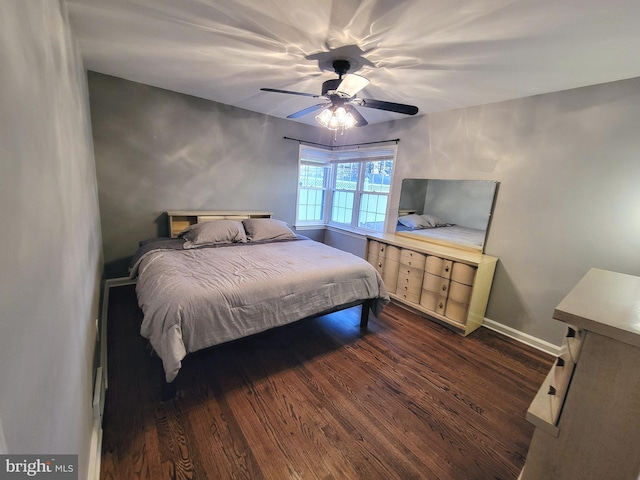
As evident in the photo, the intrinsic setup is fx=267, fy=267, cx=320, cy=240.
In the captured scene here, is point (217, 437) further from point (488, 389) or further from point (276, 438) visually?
point (488, 389)

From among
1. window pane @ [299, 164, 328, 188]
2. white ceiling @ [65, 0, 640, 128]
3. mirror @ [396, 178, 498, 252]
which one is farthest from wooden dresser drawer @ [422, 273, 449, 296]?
window pane @ [299, 164, 328, 188]

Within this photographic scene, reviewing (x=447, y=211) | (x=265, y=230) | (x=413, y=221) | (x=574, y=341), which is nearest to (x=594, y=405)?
(x=574, y=341)

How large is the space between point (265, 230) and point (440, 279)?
217 centimetres

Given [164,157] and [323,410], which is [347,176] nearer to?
[164,157]

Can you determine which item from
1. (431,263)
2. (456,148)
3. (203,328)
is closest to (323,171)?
(456,148)

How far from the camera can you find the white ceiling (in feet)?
4.83

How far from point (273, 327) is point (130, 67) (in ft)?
9.38

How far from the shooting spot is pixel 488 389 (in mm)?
2057

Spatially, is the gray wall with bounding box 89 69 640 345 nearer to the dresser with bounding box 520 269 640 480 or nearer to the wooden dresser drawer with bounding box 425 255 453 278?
the wooden dresser drawer with bounding box 425 255 453 278

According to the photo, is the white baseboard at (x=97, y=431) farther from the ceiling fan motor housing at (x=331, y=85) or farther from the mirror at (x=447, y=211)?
the mirror at (x=447, y=211)

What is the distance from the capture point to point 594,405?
3.07 ft

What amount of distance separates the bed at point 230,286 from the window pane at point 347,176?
1783mm

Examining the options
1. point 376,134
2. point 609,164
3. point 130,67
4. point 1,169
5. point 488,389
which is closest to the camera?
point 1,169

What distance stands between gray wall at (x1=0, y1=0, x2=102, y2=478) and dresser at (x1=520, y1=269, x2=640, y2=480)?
1.48 meters
